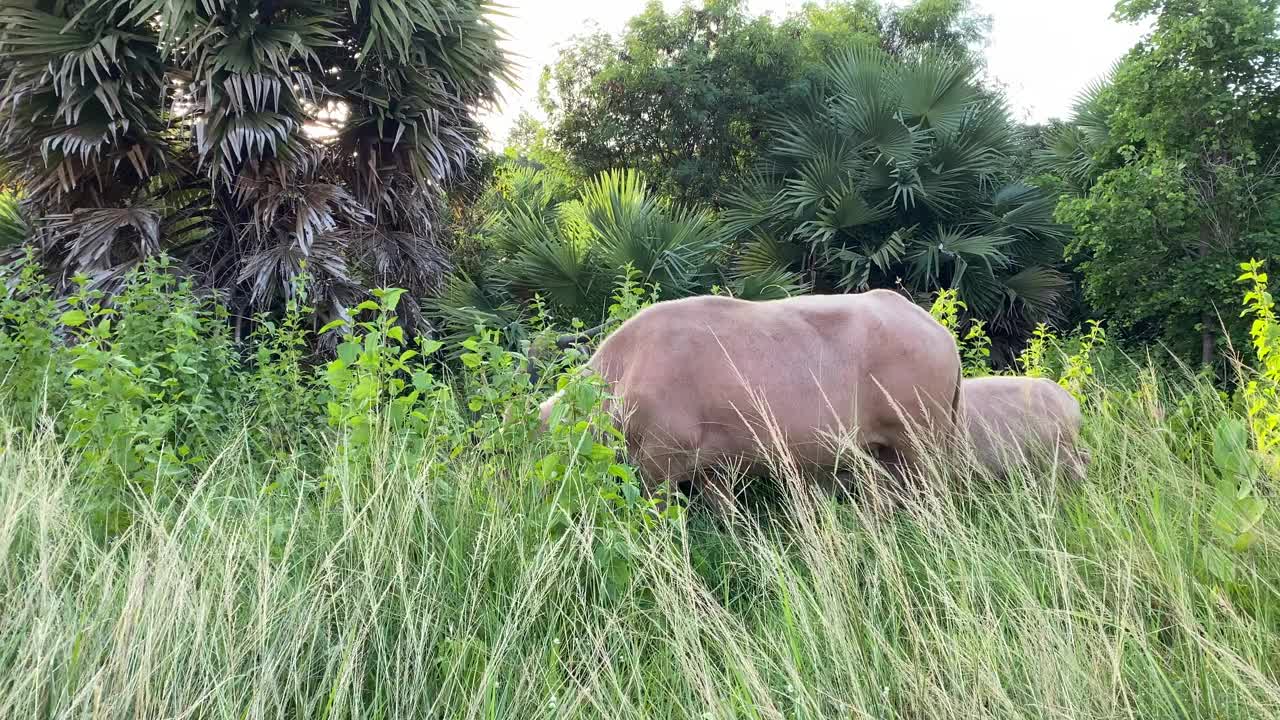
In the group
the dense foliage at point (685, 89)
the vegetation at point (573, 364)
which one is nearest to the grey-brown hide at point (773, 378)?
the vegetation at point (573, 364)

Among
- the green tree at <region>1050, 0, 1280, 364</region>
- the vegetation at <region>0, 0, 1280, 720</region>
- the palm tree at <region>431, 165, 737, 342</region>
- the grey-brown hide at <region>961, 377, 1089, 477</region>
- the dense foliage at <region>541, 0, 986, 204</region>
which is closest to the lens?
the vegetation at <region>0, 0, 1280, 720</region>

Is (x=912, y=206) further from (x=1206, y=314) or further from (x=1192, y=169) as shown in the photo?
(x=1206, y=314)

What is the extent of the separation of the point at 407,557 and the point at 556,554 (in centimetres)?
40

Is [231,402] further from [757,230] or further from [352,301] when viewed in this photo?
[757,230]

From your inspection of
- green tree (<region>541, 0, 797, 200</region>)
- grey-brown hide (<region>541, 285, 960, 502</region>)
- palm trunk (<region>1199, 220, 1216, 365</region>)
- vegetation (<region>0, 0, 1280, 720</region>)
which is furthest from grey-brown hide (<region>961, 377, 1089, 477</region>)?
green tree (<region>541, 0, 797, 200</region>)

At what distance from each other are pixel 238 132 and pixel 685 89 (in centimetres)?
846

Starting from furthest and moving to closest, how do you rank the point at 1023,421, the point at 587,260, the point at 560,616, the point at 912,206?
1. the point at 912,206
2. the point at 587,260
3. the point at 1023,421
4. the point at 560,616

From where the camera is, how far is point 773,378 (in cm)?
333

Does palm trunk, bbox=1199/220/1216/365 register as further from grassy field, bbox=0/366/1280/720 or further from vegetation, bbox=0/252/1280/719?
grassy field, bbox=0/366/1280/720

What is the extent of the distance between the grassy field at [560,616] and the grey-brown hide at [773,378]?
1.58ft

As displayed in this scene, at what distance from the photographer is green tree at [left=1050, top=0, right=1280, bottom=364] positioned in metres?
7.24

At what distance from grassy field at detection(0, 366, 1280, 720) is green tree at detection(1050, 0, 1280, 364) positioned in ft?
18.0

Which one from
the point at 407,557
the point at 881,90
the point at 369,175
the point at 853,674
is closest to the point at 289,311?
the point at 369,175

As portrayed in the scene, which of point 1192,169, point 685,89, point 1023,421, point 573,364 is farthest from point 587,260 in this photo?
point 685,89
